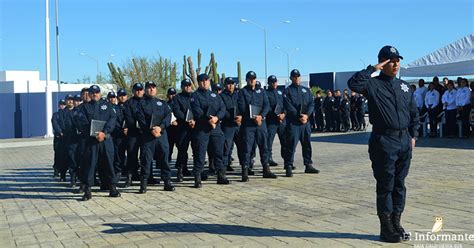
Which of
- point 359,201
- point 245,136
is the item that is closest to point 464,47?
point 245,136

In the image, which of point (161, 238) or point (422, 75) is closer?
point (161, 238)

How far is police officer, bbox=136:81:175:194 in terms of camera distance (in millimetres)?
8984

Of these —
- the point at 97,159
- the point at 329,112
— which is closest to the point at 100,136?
the point at 97,159

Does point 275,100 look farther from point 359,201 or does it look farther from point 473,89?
point 473,89

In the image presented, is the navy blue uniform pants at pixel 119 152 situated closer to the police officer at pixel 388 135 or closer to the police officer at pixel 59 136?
the police officer at pixel 59 136

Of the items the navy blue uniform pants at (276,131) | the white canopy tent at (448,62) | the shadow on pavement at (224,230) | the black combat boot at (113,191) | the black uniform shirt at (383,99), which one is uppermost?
the white canopy tent at (448,62)

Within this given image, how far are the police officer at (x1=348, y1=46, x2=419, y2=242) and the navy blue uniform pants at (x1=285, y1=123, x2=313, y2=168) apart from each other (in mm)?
4817

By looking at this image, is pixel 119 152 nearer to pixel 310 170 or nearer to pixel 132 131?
pixel 132 131

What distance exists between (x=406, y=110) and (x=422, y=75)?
13.5 m

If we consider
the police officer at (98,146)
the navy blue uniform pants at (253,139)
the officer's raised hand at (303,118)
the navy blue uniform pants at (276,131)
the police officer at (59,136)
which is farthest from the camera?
the police officer at (59,136)

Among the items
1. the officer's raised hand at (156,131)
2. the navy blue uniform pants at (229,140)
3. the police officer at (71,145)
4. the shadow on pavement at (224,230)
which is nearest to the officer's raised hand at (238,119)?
the navy blue uniform pants at (229,140)

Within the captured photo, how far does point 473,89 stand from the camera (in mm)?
16203

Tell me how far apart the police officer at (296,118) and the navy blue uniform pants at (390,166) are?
4827 millimetres

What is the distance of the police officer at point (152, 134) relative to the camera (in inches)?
354
